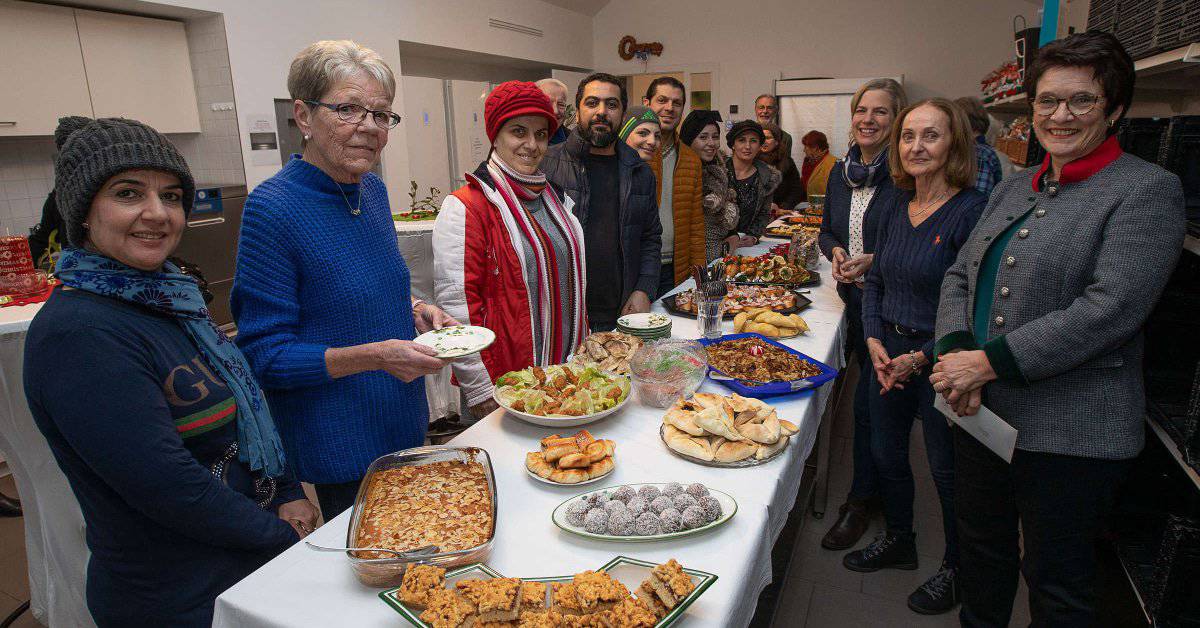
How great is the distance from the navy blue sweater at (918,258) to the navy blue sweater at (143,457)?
5.94 ft

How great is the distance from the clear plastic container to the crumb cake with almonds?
569 mm

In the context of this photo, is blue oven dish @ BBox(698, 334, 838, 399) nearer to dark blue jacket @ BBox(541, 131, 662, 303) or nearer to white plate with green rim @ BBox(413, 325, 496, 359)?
white plate with green rim @ BBox(413, 325, 496, 359)

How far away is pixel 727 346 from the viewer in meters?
2.07

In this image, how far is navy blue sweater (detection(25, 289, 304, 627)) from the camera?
40.9 inches

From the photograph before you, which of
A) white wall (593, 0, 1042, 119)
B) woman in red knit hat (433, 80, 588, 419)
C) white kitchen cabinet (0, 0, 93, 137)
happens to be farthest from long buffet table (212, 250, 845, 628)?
white wall (593, 0, 1042, 119)

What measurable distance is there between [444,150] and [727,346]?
5.32m

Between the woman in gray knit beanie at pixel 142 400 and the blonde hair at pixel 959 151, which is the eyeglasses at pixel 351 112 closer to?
the woman in gray knit beanie at pixel 142 400

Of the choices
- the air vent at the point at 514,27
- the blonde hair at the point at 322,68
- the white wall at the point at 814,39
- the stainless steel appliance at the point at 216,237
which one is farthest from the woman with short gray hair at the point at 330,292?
the white wall at the point at 814,39

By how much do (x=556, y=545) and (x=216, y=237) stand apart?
4.59 m

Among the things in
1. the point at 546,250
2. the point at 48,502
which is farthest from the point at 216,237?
the point at 546,250

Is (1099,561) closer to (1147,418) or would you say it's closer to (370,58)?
(1147,418)

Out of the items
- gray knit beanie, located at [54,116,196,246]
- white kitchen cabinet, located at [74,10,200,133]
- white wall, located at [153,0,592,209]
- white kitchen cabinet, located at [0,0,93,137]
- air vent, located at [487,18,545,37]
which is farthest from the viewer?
air vent, located at [487,18,545,37]

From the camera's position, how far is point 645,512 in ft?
3.76

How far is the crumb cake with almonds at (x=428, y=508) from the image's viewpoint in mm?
1058
